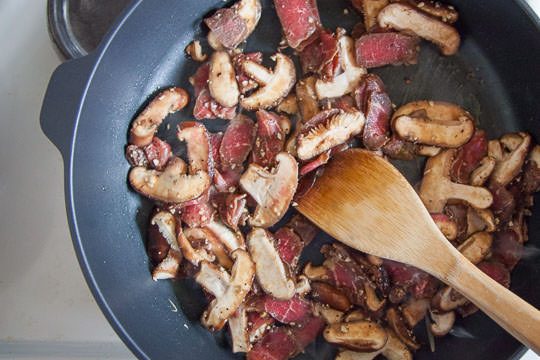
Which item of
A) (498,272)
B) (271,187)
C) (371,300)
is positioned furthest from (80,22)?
(498,272)

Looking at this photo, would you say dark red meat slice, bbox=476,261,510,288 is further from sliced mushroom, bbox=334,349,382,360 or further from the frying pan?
sliced mushroom, bbox=334,349,382,360

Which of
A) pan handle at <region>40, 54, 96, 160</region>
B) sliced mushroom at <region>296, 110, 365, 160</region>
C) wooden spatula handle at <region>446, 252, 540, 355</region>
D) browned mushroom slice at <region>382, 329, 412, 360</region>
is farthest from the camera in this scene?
browned mushroom slice at <region>382, 329, 412, 360</region>

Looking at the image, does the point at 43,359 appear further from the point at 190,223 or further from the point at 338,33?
the point at 338,33

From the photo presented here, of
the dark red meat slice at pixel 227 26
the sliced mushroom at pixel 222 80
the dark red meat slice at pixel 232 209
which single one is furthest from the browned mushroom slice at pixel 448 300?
the dark red meat slice at pixel 227 26

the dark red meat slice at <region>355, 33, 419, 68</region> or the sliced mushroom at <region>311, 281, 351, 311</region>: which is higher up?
the dark red meat slice at <region>355, 33, 419, 68</region>

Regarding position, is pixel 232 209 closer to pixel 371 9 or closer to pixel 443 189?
pixel 443 189

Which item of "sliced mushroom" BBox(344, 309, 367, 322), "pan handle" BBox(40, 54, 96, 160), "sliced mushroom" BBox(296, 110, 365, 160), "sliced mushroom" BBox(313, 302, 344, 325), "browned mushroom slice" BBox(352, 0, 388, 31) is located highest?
"pan handle" BBox(40, 54, 96, 160)

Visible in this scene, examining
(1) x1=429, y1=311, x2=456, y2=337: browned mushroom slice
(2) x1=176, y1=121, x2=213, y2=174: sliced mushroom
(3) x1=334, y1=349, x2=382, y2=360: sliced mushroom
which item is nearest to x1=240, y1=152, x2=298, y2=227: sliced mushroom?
(2) x1=176, y1=121, x2=213, y2=174: sliced mushroom
